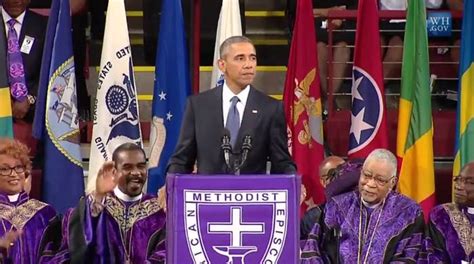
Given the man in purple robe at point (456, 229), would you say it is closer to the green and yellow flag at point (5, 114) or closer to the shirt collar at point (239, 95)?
the shirt collar at point (239, 95)

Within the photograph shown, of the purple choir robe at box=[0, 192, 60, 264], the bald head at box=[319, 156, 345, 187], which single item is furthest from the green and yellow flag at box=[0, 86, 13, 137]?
the bald head at box=[319, 156, 345, 187]

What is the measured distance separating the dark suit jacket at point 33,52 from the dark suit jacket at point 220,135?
289cm

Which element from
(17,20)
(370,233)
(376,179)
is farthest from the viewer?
(17,20)

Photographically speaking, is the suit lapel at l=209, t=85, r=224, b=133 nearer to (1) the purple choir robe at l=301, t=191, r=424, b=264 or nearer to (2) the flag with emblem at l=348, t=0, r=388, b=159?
(1) the purple choir robe at l=301, t=191, r=424, b=264

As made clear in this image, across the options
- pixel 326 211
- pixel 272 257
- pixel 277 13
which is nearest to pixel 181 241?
pixel 272 257

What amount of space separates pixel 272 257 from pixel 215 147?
683mm

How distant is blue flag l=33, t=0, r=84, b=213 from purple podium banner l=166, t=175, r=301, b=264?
9.87ft

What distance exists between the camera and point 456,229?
9914 mm

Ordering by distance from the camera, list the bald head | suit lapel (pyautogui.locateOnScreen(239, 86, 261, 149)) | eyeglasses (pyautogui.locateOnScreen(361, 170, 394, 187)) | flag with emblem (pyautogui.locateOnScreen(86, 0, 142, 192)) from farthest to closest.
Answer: flag with emblem (pyautogui.locateOnScreen(86, 0, 142, 192)) < the bald head < eyeglasses (pyautogui.locateOnScreen(361, 170, 394, 187)) < suit lapel (pyautogui.locateOnScreen(239, 86, 261, 149))

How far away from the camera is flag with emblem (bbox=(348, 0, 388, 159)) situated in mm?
11516

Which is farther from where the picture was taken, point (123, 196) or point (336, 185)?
point (336, 185)

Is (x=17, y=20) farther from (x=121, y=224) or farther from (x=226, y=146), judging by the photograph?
(x=226, y=146)

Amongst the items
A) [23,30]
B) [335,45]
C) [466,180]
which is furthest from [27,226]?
[335,45]

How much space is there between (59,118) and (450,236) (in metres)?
2.80
